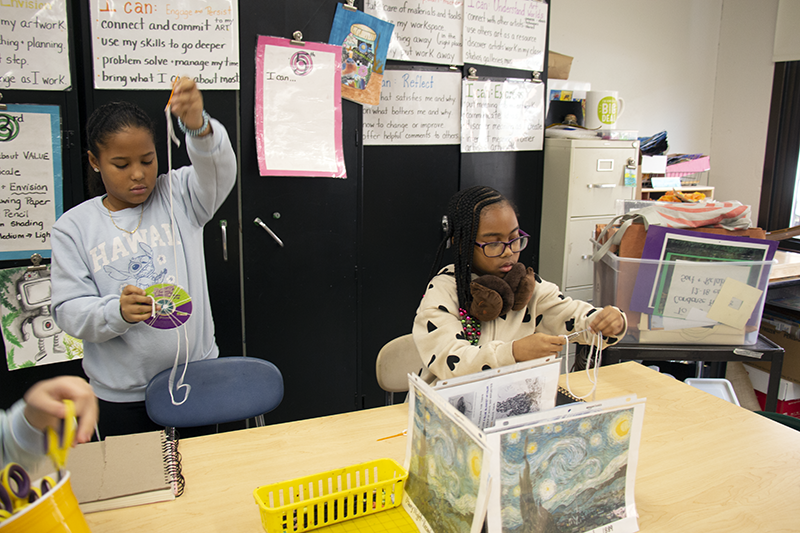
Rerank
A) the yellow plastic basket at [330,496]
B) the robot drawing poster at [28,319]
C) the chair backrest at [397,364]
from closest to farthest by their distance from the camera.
Answer: the yellow plastic basket at [330,496], the chair backrest at [397,364], the robot drawing poster at [28,319]

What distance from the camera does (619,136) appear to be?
3.03 metres

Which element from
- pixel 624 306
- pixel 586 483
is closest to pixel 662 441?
pixel 586 483

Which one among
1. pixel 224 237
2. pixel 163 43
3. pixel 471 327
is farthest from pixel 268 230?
pixel 471 327

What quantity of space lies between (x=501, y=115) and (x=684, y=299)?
1396 mm

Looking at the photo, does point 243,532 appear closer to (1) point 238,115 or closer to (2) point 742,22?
(1) point 238,115

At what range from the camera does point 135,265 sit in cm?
152

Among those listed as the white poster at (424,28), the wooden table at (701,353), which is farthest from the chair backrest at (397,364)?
the white poster at (424,28)

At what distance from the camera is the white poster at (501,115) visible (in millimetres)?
2786

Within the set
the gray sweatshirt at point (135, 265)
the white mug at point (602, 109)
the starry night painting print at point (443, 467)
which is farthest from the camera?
the white mug at point (602, 109)

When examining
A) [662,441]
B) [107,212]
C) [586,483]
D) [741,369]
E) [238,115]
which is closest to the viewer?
[586,483]

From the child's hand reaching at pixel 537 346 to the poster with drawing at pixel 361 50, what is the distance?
1.62 metres

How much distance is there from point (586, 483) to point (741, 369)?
8.21 feet

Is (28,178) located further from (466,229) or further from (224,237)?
(466,229)

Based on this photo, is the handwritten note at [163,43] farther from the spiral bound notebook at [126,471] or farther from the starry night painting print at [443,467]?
the starry night painting print at [443,467]
